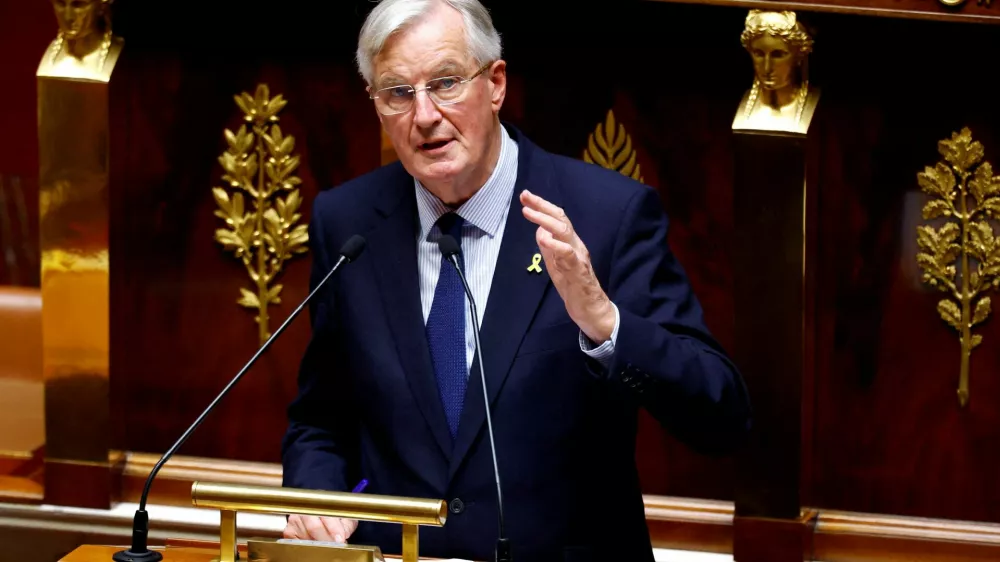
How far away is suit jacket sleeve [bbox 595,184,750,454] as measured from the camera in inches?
80.1

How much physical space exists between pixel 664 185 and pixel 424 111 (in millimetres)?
865

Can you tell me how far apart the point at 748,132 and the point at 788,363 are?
0.40 metres

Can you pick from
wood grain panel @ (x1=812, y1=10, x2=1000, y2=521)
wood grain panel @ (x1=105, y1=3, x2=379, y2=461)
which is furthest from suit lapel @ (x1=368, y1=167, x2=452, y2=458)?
wood grain panel @ (x1=812, y1=10, x2=1000, y2=521)

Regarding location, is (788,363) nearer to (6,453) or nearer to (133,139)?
(133,139)

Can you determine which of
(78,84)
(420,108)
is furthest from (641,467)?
(78,84)

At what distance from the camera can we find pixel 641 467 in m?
3.04

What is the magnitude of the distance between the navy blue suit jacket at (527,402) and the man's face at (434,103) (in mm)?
126

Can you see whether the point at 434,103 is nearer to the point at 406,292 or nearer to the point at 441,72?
the point at 441,72

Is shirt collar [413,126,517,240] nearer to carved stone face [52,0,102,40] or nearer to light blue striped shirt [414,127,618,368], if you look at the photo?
light blue striped shirt [414,127,618,368]

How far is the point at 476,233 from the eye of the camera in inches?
91.1

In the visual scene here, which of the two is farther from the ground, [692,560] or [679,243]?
[679,243]

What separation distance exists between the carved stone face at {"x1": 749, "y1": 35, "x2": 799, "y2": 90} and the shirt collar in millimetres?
563

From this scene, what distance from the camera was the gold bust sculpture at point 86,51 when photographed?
3.06m

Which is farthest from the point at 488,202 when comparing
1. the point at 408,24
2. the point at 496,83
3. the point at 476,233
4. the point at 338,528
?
the point at 338,528
